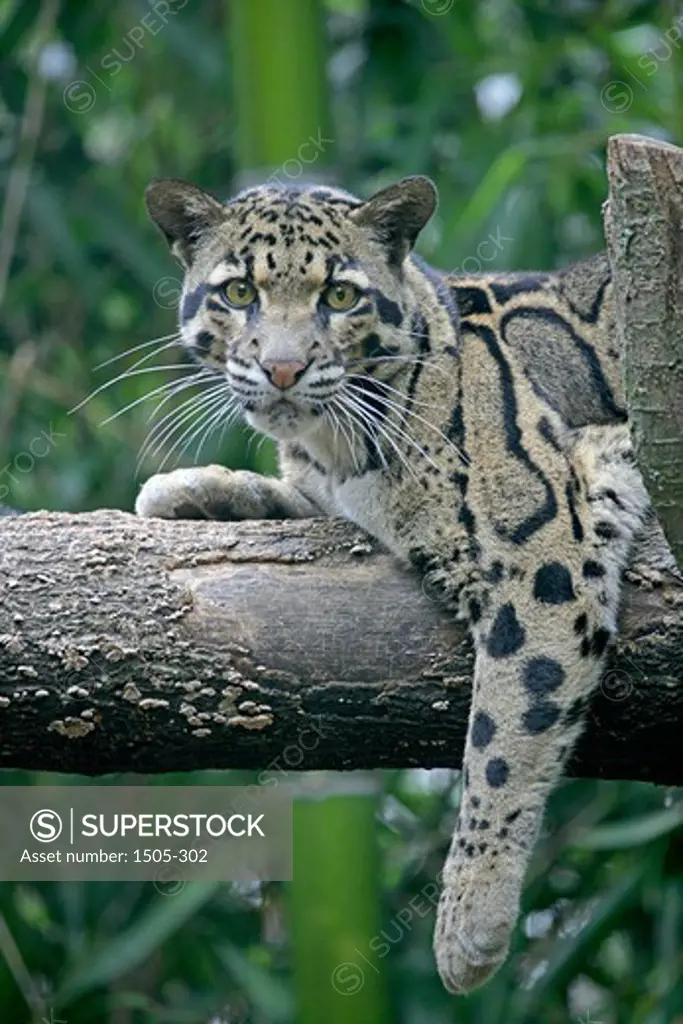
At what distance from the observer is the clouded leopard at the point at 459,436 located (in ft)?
13.5

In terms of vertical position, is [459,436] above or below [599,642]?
above

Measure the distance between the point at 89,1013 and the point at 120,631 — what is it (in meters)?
2.66

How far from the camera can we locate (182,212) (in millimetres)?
4680

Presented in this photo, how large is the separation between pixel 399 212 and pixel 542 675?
1.28 metres

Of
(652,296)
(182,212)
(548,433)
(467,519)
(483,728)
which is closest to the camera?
(652,296)

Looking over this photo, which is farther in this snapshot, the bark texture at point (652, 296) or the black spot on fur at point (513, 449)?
the black spot on fur at point (513, 449)

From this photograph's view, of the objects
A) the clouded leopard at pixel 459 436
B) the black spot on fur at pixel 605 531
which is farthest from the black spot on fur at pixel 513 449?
the black spot on fur at pixel 605 531

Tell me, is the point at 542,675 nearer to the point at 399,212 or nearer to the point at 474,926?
the point at 474,926

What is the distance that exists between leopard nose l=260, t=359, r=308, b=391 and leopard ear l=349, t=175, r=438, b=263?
52cm

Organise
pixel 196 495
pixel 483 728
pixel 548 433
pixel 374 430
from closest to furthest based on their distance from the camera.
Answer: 1. pixel 483 728
2. pixel 548 433
3. pixel 374 430
4. pixel 196 495

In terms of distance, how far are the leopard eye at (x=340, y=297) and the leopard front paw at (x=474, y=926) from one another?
55.5 inches

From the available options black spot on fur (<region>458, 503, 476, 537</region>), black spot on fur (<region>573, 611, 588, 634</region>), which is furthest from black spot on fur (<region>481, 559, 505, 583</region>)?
black spot on fur (<region>573, 611, 588, 634</region>)

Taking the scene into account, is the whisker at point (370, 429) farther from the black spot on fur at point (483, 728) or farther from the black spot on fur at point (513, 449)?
the black spot on fur at point (483, 728)

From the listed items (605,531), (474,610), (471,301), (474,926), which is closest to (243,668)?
(474,610)
